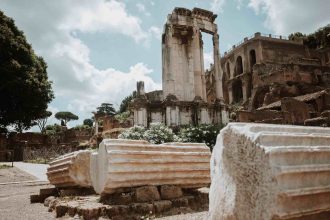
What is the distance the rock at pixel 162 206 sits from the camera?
15.1 ft

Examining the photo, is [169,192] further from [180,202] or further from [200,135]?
[200,135]

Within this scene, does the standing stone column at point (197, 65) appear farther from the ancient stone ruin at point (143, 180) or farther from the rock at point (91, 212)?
the rock at point (91, 212)

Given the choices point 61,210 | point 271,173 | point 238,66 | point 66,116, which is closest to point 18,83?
point 61,210

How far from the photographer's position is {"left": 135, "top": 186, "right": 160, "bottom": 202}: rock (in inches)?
189

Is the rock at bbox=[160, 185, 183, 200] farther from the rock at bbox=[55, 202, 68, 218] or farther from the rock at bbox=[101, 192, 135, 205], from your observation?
the rock at bbox=[55, 202, 68, 218]

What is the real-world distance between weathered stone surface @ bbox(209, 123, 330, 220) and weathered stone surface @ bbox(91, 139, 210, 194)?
225cm

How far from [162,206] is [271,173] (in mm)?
2806

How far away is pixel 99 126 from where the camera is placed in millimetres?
35500

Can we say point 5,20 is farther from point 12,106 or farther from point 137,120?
point 137,120

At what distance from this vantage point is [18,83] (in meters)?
27.4

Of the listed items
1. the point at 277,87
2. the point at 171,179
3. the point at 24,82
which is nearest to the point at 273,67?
the point at 277,87

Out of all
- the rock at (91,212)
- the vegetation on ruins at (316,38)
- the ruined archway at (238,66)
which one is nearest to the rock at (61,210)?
the rock at (91,212)

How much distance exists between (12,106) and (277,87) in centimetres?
2569

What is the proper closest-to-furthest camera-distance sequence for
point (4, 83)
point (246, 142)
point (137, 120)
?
point (246, 142) → point (137, 120) → point (4, 83)
